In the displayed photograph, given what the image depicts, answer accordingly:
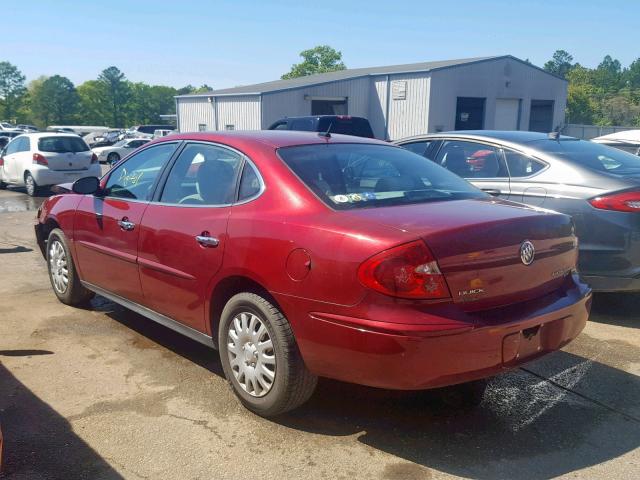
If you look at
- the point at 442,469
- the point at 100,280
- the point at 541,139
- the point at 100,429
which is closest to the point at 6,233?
the point at 100,280

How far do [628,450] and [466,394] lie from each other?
926 millimetres

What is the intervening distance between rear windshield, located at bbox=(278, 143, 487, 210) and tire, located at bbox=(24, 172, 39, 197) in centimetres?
1286

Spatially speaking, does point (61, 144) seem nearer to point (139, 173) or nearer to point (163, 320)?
point (139, 173)

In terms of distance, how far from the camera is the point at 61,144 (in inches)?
601

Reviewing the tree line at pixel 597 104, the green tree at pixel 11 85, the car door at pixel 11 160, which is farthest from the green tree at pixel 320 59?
the car door at pixel 11 160

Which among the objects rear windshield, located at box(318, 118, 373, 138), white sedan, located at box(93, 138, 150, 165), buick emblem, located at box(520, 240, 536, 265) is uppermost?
rear windshield, located at box(318, 118, 373, 138)

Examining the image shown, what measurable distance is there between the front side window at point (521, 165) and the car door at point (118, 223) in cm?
309

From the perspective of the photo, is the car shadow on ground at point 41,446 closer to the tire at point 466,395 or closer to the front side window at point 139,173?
the front side window at point 139,173

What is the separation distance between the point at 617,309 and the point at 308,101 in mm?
24281

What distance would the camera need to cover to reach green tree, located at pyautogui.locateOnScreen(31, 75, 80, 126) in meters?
101

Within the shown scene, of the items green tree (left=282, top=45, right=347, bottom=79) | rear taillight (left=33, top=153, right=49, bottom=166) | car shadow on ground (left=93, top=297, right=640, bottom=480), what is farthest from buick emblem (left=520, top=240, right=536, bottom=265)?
green tree (left=282, top=45, right=347, bottom=79)

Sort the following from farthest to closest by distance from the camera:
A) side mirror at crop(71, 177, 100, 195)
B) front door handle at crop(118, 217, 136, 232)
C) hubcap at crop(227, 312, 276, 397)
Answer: side mirror at crop(71, 177, 100, 195) → front door handle at crop(118, 217, 136, 232) → hubcap at crop(227, 312, 276, 397)

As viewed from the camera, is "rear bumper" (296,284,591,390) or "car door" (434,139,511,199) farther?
"car door" (434,139,511,199)

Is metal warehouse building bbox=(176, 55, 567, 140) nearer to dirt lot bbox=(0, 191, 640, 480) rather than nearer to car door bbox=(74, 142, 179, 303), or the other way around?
car door bbox=(74, 142, 179, 303)
